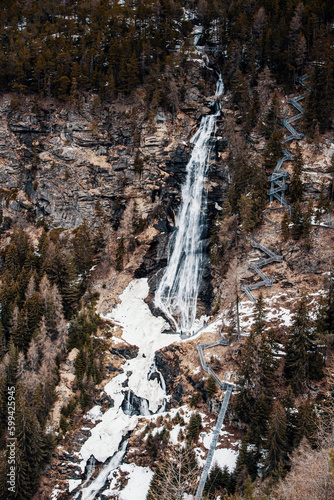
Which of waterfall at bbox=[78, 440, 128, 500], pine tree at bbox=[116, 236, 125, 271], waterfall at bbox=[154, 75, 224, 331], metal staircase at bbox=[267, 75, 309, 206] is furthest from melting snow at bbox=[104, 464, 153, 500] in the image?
metal staircase at bbox=[267, 75, 309, 206]

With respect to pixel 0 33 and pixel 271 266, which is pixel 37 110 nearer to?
pixel 0 33

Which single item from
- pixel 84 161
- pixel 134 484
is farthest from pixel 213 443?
pixel 84 161

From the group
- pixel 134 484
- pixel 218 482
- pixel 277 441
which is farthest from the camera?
pixel 134 484

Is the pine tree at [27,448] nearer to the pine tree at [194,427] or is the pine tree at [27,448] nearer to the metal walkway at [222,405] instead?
the pine tree at [194,427]

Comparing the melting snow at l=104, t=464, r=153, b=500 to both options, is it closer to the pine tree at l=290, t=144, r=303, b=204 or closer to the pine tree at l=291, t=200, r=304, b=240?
the pine tree at l=291, t=200, r=304, b=240

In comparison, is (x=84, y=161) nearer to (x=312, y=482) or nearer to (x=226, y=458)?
(x=226, y=458)
